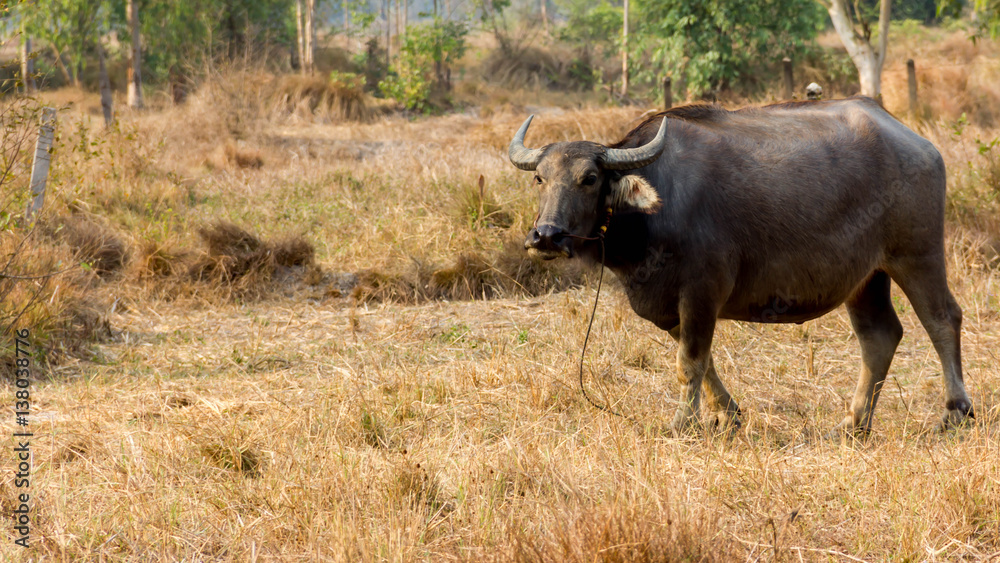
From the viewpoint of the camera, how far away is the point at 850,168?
396cm

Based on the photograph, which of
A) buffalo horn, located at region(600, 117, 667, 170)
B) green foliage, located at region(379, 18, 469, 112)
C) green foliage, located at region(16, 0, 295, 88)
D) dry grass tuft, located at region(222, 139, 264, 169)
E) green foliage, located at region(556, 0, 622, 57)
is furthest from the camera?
green foliage, located at region(556, 0, 622, 57)

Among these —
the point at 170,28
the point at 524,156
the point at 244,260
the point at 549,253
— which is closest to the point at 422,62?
the point at 170,28

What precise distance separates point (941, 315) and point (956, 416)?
1.66 ft

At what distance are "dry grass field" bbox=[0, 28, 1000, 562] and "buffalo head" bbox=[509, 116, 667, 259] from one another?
0.70 m

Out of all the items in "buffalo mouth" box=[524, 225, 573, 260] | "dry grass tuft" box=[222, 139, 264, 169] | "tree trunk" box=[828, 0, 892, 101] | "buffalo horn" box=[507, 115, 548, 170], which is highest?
"tree trunk" box=[828, 0, 892, 101]

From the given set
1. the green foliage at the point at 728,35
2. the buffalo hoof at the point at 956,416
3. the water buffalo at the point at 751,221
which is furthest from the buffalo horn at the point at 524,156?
the green foliage at the point at 728,35

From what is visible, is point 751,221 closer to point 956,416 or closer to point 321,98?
point 956,416

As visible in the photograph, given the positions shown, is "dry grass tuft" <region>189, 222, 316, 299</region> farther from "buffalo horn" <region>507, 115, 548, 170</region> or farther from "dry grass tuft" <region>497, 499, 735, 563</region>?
"dry grass tuft" <region>497, 499, 735, 563</region>

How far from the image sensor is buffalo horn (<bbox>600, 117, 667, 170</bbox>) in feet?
12.0

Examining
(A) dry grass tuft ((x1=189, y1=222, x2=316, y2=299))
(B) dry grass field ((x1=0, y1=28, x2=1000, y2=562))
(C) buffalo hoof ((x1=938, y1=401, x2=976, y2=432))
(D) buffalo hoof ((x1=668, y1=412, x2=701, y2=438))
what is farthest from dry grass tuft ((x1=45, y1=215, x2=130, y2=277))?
(C) buffalo hoof ((x1=938, y1=401, x2=976, y2=432))

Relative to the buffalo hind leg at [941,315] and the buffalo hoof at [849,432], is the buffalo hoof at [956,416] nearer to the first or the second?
the buffalo hind leg at [941,315]

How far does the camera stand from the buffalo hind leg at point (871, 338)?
4.21 m

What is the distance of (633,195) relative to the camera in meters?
3.61

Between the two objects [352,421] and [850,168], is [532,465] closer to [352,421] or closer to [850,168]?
[352,421]
